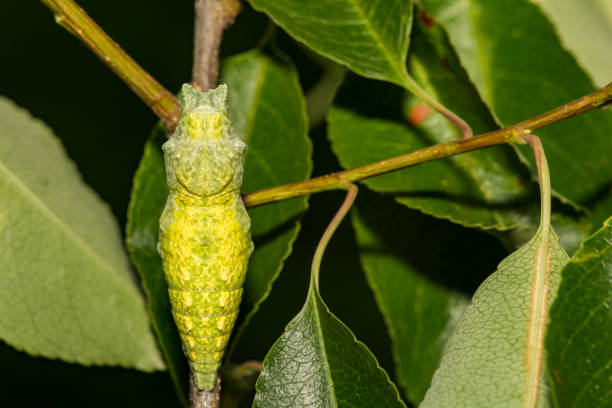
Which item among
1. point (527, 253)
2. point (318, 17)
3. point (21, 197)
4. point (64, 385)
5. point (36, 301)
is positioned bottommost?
point (64, 385)

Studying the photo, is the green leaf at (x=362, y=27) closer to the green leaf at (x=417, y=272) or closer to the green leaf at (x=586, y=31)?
the green leaf at (x=417, y=272)

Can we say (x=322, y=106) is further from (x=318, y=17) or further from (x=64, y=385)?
(x=64, y=385)

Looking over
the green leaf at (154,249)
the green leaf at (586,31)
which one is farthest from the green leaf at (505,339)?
the green leaf at (586,31)

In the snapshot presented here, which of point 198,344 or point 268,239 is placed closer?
point 198,344

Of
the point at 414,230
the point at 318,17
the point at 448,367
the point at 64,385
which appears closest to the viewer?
the point at 448,367

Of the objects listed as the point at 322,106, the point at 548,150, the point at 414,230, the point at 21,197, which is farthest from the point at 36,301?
the point at 548,150

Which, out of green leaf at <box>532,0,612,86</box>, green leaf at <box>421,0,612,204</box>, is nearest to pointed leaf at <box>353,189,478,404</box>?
green leaf at <box>421,0,612,204</box>

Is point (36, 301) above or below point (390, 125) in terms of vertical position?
below

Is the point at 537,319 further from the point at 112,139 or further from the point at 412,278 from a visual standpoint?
Answer: the point at 112,139
